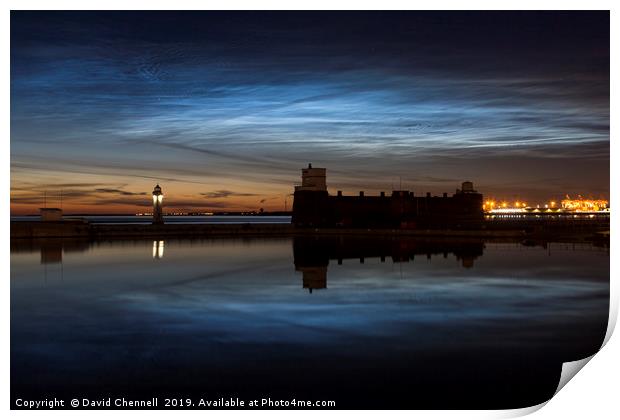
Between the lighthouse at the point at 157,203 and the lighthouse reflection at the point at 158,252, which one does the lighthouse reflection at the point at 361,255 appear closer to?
the lighthouse reflection at the point at 158,252

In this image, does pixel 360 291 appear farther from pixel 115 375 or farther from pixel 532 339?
pixel 115 375

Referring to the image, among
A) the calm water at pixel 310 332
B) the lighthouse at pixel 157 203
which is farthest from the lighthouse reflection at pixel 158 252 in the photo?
the lighthouse at pixel 157 203

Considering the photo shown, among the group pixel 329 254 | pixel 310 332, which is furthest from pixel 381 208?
pixel 310 332

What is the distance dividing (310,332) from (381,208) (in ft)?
183

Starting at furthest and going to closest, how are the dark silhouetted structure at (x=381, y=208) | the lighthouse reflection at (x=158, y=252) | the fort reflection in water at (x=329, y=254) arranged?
the dark silhouetted structure at (x=381, y=208) < the lighthouse reflection at (x=158, y=252) < the fort reflection in water at (x=329, y=254)

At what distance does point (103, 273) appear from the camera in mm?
21656

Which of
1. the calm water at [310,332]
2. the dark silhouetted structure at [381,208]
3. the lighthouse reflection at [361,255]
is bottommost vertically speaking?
the calm water at [310,332]

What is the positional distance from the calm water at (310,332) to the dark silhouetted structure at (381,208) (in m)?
30.9

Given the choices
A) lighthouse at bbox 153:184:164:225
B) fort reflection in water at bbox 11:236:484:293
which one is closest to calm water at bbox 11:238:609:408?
fort reflection in water at bbox 11:236:484:293

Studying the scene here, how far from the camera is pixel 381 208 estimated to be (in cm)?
6712

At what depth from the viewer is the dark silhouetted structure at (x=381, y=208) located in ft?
191

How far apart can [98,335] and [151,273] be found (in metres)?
10.2

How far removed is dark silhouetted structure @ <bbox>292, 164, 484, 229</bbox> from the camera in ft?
191

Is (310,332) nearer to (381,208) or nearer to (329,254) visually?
(329,254)
